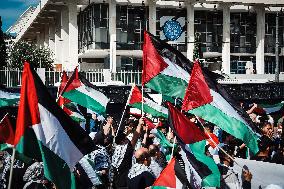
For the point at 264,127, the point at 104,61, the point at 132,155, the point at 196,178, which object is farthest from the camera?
the point at 104,61

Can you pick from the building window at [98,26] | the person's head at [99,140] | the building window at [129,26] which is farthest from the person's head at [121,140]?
the building window at [129,26]

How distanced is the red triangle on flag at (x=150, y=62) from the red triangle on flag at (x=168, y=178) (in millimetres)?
2208

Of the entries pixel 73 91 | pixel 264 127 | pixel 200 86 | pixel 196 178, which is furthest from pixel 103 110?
pixel 196 178

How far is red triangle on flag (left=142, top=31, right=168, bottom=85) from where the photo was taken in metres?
8.85

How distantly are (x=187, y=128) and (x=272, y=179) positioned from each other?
1363mm

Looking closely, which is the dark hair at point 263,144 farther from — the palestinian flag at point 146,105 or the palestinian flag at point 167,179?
the palestinian flag at point 167,179

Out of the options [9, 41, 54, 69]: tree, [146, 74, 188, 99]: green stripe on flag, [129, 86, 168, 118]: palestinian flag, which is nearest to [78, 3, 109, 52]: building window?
[9, 41, 54, 69]: tree

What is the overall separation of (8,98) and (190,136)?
424 cm

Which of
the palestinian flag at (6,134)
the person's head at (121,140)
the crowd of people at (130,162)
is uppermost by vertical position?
the palestinian flag at (6,134)

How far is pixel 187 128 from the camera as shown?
7.30 metres

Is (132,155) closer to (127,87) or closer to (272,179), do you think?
(272,179)

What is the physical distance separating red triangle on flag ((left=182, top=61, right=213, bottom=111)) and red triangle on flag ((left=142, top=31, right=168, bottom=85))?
93cm

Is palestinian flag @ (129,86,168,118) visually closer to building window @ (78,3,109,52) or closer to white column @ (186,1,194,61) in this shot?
building window @ (78,3,109,52)

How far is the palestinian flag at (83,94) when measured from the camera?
1170 cm
